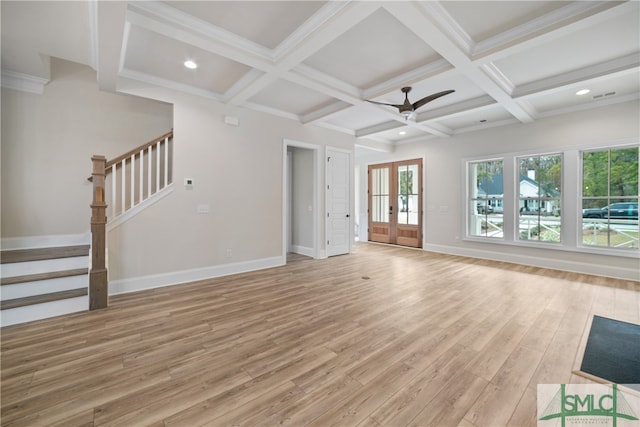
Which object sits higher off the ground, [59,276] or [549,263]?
[59,276]

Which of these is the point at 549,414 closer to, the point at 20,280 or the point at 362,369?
the point at 362,369

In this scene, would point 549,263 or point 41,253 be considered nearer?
point 41,253

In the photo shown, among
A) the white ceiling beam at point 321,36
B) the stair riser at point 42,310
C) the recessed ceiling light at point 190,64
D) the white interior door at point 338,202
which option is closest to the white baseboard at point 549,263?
the white interior door at point 338,202

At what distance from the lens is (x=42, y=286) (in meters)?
3.05

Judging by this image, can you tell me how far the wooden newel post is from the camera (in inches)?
124

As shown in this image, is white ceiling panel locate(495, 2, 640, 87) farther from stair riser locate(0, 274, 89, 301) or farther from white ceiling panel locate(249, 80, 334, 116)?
stair riser locate(0, 274, 89, 301)

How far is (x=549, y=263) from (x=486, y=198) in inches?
70.2

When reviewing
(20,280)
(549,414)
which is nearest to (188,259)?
(20,280)

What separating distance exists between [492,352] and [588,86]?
4.44 meters

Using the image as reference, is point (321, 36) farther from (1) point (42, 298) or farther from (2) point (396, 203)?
(2) point (396, 203)

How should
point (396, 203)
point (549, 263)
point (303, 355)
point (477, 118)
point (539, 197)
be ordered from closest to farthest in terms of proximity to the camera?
1. point (303, 355)
2. point (549, 263)
3. point (539, 197)
4. point (477, 118)
5. point (396, 203)

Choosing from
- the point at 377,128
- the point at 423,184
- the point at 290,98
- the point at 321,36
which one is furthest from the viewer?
the point at 423,184

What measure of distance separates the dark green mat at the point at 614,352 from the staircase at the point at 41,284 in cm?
504

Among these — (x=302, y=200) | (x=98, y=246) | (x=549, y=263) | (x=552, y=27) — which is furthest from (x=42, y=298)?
(x=549, y=263)
